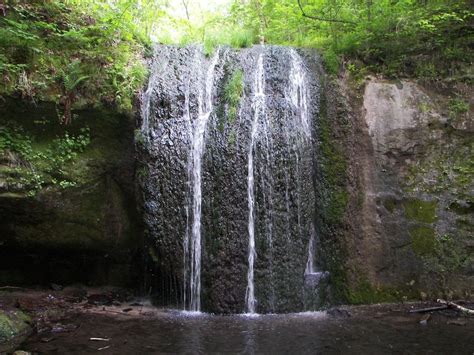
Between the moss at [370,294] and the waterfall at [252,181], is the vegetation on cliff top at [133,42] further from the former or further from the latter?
the moss at [370,294]

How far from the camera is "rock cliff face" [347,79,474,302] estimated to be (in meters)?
5.89

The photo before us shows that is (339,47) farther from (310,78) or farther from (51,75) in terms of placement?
(51,75)

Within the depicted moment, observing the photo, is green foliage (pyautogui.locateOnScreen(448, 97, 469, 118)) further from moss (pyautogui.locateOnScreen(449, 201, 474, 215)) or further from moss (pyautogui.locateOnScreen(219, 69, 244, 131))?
moss (pyautogui.locateOnScreen(219, 69, 244, 131))

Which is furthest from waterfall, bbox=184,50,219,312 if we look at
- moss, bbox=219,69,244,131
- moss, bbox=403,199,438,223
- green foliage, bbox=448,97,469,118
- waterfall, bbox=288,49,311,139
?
green foliage, bbox=448,97,469,118

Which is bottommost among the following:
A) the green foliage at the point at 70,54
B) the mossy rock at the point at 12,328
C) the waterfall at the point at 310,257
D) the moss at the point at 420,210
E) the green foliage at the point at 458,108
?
the mossy rock at the point at 12,328

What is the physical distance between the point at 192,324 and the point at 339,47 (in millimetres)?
5014

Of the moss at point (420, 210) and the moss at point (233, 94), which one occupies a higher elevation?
the moss at point (233, 94)

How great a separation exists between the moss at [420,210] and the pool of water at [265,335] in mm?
1464

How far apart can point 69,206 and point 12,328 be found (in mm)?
1913

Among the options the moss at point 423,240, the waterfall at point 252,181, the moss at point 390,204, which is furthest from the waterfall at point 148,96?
the moss at point 423,240

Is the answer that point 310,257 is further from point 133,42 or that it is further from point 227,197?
point 133,42

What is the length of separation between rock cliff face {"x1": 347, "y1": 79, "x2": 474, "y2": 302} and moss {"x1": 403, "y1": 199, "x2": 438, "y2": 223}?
1cm

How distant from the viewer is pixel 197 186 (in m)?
5.79

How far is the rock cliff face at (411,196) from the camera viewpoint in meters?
5.89
